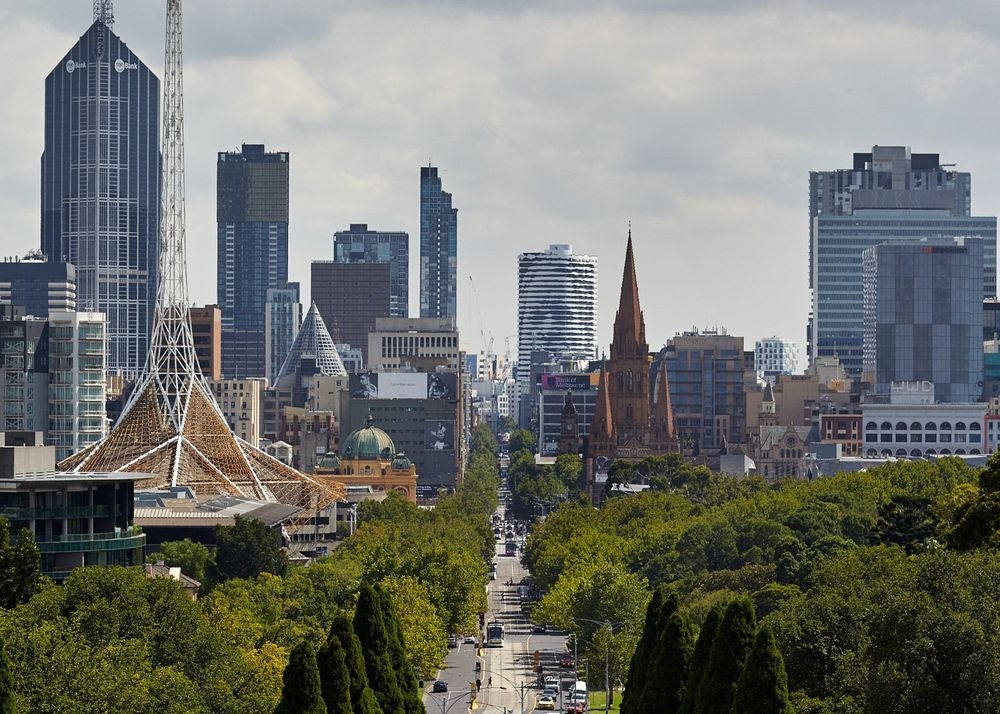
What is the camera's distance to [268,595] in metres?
155

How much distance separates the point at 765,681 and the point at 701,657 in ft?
36.1

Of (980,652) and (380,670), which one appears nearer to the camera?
(980,652)

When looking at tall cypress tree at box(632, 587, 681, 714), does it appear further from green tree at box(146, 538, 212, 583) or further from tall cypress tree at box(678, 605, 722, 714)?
green tree at box(146, 538, 212, 583)

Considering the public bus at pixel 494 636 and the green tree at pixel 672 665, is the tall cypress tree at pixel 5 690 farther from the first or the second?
the public bus at pixel 494 636

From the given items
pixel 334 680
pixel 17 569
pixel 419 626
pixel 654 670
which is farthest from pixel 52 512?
pixel 334 680

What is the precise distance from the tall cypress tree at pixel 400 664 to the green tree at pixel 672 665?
40.5 ft

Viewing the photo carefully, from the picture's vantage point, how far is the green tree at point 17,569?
351ft

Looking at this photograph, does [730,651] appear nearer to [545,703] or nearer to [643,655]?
[643,655]

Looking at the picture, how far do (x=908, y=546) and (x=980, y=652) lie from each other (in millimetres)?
68555

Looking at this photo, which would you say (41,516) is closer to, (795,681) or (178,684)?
(178,684)

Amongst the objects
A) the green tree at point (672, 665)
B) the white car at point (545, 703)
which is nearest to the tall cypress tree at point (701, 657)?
the green tree at point (672, 665)

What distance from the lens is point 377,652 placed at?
331ft

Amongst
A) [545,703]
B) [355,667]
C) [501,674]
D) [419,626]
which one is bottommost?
[501,674]

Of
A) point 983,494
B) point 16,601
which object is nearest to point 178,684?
point 16,601
